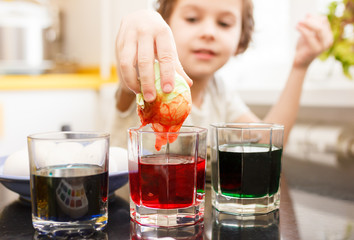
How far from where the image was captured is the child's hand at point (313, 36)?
1.21m

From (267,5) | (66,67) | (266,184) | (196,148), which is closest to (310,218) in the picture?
(266,184)

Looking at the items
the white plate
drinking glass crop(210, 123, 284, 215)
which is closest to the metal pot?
the white plate

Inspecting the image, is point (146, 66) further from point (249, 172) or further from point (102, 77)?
point (102, 77)

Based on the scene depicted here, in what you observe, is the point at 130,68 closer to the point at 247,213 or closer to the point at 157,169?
the point at 157,169

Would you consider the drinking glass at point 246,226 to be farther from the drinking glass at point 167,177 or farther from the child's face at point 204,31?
the child's face at point 204,31

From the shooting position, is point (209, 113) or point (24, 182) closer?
point (24, 182)

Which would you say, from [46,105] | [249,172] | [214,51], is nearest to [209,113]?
[214,51]

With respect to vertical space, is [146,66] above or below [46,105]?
above

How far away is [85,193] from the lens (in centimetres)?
47

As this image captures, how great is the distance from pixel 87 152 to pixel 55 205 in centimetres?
7

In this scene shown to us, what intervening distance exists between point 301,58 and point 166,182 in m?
0.93

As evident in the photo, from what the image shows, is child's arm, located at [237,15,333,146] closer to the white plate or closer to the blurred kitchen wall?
the white plate

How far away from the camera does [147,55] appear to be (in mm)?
514

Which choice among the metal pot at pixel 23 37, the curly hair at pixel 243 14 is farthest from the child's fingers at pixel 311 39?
the metal pot at pixel 23 37
